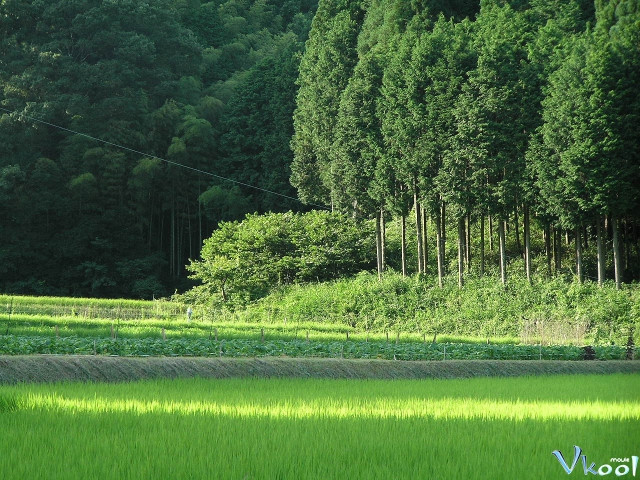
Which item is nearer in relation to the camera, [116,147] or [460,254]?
[460,254]

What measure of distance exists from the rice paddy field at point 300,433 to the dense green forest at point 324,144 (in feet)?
59.5

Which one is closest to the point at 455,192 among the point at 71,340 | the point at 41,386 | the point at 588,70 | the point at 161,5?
the point at 588,70

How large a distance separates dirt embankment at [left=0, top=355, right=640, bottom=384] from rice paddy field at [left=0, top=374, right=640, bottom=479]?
1351 mm

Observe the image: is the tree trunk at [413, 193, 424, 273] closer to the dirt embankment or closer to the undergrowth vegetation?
the undergrowth vegetation

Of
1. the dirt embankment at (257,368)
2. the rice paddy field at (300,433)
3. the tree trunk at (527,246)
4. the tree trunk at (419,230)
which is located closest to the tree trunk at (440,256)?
the tree trunk at (419,230)

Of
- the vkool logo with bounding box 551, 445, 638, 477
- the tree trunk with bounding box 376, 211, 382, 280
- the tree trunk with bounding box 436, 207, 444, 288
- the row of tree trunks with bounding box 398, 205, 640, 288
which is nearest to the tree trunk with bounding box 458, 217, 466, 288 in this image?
the row of tree trunks with bounding box 398, 205, 640, 288

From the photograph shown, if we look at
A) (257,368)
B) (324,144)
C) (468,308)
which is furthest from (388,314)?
(257,368)

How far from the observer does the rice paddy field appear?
6.22 m

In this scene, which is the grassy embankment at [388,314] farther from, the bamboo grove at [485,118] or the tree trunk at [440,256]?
the bamboo grove at [485,118]

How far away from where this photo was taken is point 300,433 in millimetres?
7758

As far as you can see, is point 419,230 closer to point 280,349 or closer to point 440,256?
point 440,256

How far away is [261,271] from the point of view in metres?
38.5

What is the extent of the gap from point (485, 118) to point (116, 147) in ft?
76.2

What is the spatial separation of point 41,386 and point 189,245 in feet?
123
